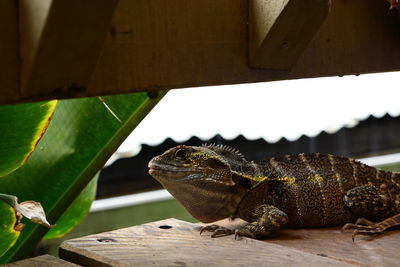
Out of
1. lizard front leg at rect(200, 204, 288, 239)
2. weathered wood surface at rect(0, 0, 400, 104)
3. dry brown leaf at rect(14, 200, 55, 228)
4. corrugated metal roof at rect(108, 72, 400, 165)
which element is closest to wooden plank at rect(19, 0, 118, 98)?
weathered wood surface at rect(0, 0, 400, 104)

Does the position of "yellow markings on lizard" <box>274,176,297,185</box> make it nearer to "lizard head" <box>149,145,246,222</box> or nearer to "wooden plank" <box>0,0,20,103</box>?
"lizard head" <box>149,145,246,222</box>

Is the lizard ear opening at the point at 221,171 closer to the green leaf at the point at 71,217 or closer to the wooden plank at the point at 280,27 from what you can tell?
the green leaf at the point at 71,217

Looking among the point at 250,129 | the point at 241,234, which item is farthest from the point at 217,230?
the point at 250,129

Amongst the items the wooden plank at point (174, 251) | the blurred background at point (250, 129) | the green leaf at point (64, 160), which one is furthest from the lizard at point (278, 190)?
the blurred background at point (250, 129)

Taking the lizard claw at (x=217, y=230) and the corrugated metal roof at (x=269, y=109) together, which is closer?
the lizard claw at (x=217, y=230)

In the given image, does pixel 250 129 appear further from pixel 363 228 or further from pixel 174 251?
pixel 174 251

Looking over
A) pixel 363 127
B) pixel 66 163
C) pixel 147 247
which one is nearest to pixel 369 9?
pixel 147 247
